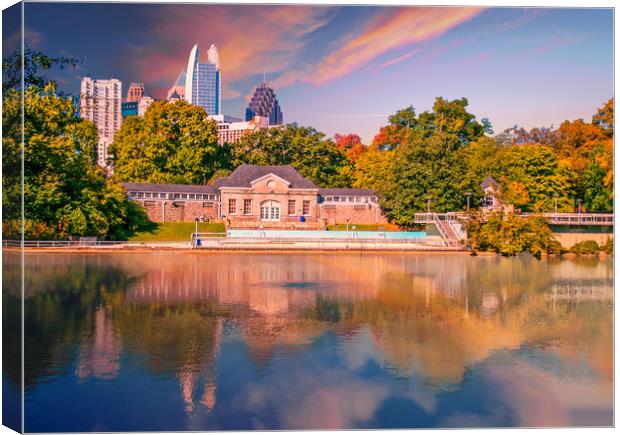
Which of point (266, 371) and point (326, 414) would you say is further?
point (266, 371)

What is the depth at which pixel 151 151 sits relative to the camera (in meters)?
46.3

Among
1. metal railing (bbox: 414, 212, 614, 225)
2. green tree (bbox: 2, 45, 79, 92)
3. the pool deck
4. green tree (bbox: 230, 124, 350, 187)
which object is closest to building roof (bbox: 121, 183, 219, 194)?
green tree (bbox: 230, 124, 350, 187)

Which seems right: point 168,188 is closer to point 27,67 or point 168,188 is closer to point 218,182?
point 218,182

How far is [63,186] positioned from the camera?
3186 centimetres

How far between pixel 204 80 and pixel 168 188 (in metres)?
10.1

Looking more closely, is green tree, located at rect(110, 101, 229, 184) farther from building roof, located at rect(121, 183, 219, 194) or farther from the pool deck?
the pool deck

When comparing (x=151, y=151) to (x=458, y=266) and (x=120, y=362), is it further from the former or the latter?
(x=120, y=362)

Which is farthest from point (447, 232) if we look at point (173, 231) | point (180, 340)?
point (180, 340)

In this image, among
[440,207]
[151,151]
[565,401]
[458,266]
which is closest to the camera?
[565,401]

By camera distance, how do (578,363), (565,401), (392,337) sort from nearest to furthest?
1. (565,401)
2. (578,363)
3. (392,337)

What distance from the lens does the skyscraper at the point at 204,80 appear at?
25.1 m

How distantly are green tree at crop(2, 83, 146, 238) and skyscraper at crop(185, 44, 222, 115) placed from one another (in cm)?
490

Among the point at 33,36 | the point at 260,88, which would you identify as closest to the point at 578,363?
the point at 33,36

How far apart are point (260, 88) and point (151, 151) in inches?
630
